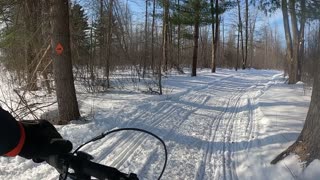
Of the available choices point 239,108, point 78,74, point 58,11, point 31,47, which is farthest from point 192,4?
point 58,11

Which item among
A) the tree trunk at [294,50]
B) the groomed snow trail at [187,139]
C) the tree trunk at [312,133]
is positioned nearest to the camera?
the tree trunk at [312,133]

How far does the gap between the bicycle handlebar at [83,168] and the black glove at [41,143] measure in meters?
0.06

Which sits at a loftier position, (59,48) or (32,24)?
(32,24)

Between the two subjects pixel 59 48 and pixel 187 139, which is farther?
pixel 59 48

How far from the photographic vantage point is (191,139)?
313 inches

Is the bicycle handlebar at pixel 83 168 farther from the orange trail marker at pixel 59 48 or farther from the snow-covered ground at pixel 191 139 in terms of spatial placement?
the orange trail marker at pixel 59 48

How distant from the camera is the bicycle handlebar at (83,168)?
179cm

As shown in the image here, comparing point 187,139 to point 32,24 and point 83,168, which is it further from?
point 83,168

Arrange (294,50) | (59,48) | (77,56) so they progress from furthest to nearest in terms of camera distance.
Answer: (294,50)
(77,56)
(59,48)

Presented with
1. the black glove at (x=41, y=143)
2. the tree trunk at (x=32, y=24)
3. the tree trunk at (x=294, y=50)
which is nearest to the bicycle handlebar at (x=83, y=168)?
the black glove at (x=41, y=143)

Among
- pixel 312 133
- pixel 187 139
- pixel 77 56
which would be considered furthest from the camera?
pixel 77 56

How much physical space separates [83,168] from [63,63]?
7.32 metres

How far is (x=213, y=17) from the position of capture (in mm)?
29344

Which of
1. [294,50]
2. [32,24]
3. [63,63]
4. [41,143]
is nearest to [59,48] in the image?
[63,63]
